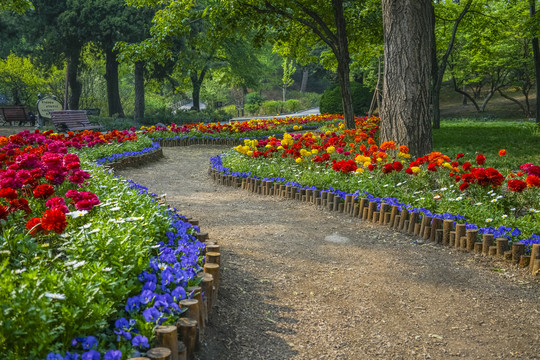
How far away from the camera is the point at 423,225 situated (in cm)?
480

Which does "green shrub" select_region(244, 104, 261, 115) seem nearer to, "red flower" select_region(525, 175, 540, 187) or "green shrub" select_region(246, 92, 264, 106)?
"green shrub" select_region(246, 92, 264, 106)

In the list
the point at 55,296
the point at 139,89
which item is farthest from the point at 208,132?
the point at 55,296

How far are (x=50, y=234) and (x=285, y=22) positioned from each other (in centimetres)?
1280

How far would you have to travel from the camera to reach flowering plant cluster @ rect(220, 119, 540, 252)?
4.51 meters

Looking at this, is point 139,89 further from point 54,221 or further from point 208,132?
Answer: point 54,221

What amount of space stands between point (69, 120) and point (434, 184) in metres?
12.7

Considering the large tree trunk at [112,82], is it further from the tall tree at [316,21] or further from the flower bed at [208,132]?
the tall tree at [316,21]

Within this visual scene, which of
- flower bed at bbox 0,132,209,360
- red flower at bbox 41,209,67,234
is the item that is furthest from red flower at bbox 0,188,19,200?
red flower at bbox 41,209,67,234

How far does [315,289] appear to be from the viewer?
362 centimetres

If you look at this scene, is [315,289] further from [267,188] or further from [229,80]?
[229,80]

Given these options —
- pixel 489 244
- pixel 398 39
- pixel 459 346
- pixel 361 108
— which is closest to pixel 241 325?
pixel 459 346

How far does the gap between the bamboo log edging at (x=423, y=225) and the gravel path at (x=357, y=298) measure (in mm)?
119

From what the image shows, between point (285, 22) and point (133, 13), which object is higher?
point (133, 13)

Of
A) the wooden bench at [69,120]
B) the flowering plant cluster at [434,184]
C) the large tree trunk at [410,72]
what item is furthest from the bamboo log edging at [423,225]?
the wooden bench at [69,120]
